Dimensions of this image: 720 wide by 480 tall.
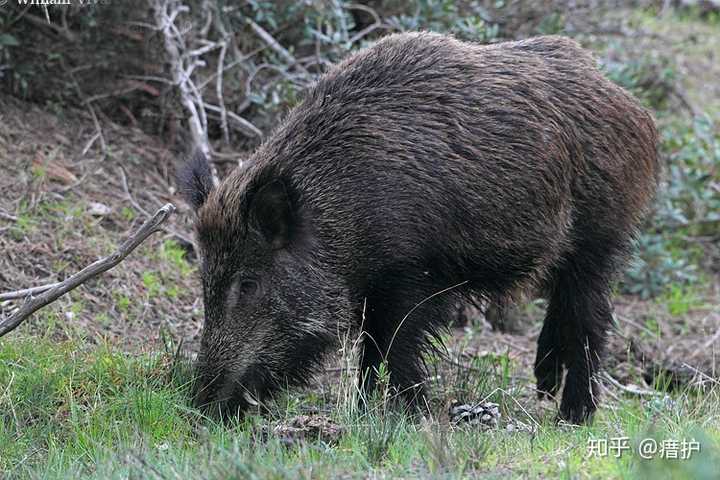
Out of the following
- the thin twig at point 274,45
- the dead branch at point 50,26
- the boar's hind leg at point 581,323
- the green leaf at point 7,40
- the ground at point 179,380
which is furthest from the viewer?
the thin twig at point 274,45

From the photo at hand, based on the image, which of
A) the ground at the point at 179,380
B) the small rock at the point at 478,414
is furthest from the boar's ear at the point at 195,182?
the small rock at the point at 478,414

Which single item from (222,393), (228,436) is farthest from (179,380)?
(228,436)

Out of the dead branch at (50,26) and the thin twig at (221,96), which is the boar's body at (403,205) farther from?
the dead branch at (50,26)

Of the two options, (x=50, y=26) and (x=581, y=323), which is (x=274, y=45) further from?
(x=581, y=323)

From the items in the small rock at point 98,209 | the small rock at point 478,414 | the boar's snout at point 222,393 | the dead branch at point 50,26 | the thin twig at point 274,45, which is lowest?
the small rock at point 478,414

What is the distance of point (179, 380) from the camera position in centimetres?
491

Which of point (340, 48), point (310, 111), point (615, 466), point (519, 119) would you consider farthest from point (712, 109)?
point (615, 466)

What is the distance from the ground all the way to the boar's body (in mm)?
282

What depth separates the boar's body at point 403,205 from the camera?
16.1ft

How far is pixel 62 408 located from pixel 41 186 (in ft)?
7.57

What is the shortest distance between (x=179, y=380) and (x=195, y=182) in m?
1.06

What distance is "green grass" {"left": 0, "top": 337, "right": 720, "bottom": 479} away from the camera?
3.58m

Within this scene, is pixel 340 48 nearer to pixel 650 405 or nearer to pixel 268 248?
pixel 268 248

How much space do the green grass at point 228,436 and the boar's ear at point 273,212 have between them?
80cm
